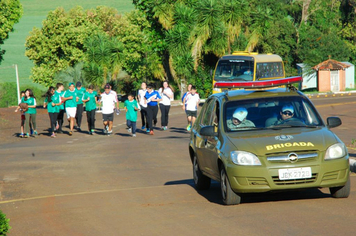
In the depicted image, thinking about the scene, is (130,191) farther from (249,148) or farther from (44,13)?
(44,13)

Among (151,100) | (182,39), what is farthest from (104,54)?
(151,100)

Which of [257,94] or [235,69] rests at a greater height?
[257,94]

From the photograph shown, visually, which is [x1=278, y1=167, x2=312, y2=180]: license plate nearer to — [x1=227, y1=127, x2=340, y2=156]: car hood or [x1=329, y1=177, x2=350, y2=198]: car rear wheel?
[x1=227, y1=127, x2=340, y2=156]: car hood

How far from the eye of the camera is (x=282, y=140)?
8.66m

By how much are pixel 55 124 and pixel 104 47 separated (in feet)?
101

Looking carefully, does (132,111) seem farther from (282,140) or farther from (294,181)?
(294,181)

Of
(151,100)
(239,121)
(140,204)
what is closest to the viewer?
(140,204)

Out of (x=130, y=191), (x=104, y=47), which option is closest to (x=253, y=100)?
(x=130, y=191)

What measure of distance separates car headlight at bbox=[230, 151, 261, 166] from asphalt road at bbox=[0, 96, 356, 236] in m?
0.61

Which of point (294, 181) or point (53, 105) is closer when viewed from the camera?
point (294, 181)

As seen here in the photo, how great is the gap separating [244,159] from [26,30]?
355 feet

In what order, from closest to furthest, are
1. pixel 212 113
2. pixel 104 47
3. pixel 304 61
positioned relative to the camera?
pixel 212 113 < pixel 104 47 < pixel 304 61

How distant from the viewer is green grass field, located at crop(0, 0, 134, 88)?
96.6 metres

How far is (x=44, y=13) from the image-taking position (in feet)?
402
